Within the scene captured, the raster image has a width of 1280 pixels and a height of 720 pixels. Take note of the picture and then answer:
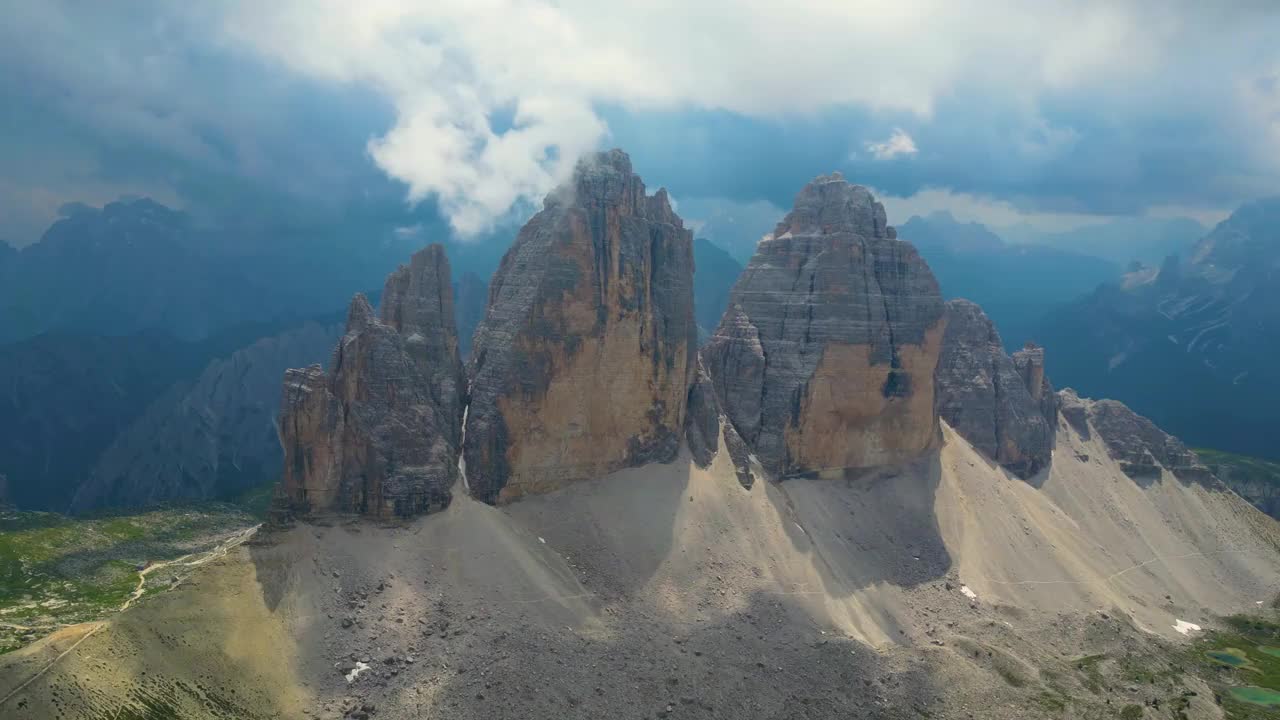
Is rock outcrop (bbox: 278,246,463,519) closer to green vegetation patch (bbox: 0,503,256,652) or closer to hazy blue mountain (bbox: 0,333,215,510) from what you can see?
green vegetation patch (bbox: 0,503,256,652)

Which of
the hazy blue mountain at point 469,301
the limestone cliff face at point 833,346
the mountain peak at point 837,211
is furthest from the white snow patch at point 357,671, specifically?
the hazy blue mountain at point 469,301

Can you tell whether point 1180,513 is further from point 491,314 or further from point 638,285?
point 491,314

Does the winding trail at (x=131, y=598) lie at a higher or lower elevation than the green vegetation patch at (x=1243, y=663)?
higher

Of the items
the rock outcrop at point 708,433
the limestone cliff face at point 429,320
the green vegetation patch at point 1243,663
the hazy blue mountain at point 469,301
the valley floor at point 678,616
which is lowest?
the green vegetation patch at point 1243,663

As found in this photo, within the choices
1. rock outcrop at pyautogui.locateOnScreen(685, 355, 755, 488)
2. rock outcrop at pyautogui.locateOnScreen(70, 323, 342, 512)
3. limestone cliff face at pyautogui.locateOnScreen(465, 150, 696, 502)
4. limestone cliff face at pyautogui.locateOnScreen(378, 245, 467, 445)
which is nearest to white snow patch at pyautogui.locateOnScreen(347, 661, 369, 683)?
limestone cliff face at pyautogui.locateOnScreen(465, 150, 696, 502)

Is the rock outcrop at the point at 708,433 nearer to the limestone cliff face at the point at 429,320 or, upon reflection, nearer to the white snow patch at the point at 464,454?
the white snow patch at the point at 464,454

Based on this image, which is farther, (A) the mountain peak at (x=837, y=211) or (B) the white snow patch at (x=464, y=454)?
(A) the mountain peak at (x=837, y=211)

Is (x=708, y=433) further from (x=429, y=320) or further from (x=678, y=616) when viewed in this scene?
(x=429, y=320)

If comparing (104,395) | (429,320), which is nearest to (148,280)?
(104,395)
